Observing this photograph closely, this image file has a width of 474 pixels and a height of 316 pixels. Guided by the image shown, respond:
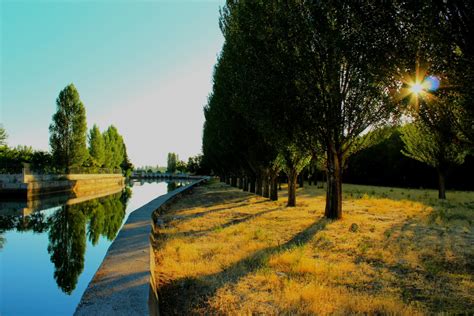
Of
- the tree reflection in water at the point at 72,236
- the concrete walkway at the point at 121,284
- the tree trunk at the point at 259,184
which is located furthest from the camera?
the tree trunk at the point at 259,184

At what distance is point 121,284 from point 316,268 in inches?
156

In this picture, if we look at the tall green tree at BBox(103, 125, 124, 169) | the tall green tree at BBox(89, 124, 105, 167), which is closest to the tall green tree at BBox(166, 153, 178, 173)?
the tall green tree at BBox(103, 125, 124, 169)

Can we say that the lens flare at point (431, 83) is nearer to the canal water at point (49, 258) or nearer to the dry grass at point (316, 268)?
the dry grass at point (316, 268)

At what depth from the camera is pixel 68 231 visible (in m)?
15.6

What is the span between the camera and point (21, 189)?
3088 cm

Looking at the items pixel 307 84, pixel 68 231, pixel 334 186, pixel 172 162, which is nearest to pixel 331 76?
pixel 307 84

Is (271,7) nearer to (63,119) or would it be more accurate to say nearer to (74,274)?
(74,274)

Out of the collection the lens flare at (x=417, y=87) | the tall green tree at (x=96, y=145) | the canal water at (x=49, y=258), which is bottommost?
the canal water at (x=49, y=258)

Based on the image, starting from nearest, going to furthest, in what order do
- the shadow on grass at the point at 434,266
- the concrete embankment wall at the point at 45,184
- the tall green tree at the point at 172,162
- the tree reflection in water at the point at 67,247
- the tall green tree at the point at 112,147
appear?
the shadow on grass at the point at 434,266 < the tree reflection in water at the point at 67,247 < the concrete embankment wall at the point at 45,184 < the tall green tree at the point at 112,147 < the tall green tree at the point at 172,162

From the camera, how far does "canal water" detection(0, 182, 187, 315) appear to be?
23.9 feet

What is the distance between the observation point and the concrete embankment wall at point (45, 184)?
3073cm

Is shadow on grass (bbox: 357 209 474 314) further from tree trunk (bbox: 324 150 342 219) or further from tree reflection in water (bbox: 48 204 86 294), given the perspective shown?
tree reflection in water (bbox: 48 204 86 294)

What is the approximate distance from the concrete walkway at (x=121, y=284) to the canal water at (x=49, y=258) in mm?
1613

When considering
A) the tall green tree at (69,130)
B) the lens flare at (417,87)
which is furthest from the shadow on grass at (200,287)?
the tall green tree at (69,130)
